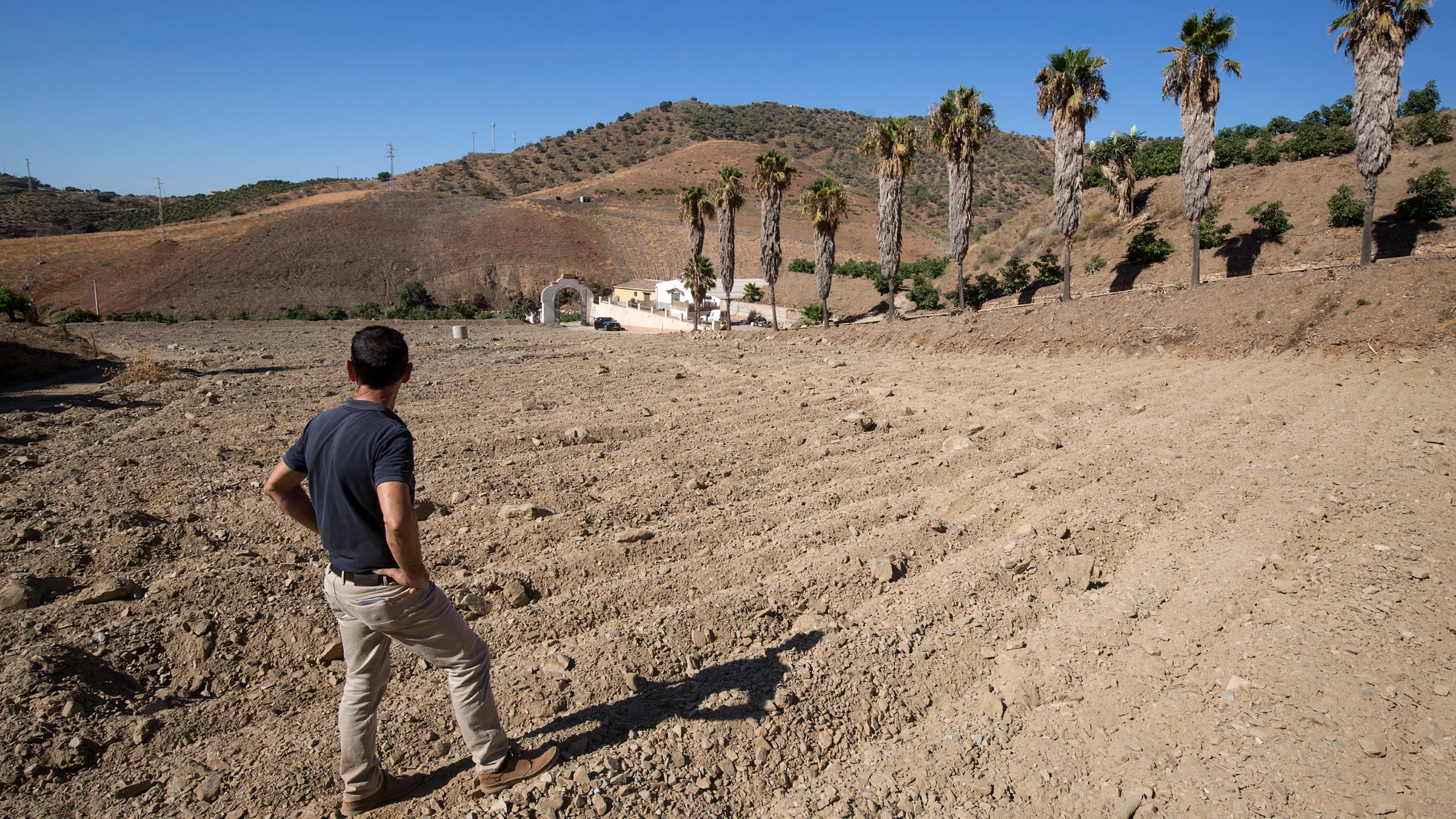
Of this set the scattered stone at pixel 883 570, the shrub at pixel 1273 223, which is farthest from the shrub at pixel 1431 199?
the scattered stone at pixel 883 570

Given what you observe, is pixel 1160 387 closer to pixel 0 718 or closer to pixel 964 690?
pixel 964 690

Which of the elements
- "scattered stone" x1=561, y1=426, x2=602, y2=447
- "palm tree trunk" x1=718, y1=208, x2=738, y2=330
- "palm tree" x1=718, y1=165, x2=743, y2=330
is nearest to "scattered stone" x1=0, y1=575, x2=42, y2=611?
"scattered stone" x1=561, y1=426, x2=602, y2=447

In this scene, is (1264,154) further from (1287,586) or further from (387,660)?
(387,660)

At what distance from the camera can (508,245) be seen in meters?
66.6

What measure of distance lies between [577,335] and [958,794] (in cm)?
3147

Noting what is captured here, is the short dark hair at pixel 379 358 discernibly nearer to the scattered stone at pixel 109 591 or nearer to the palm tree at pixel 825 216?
the scattered stone at pixel 109 591

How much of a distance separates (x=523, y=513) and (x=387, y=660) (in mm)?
3351

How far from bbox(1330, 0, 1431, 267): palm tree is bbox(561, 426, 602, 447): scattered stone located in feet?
66.5

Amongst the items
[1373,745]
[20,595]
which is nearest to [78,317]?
[20,595]

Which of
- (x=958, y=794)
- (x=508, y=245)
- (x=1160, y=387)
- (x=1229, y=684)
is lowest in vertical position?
(x=958, y=794)

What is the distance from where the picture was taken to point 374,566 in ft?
9.25

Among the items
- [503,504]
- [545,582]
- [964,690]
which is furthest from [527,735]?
[503,504]

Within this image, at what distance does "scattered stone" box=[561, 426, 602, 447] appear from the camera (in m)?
9.44

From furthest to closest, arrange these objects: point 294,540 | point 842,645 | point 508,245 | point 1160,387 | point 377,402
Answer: point 508,245 < point 1160,387 < point 294,540 < point 842,645 < point 377,402
